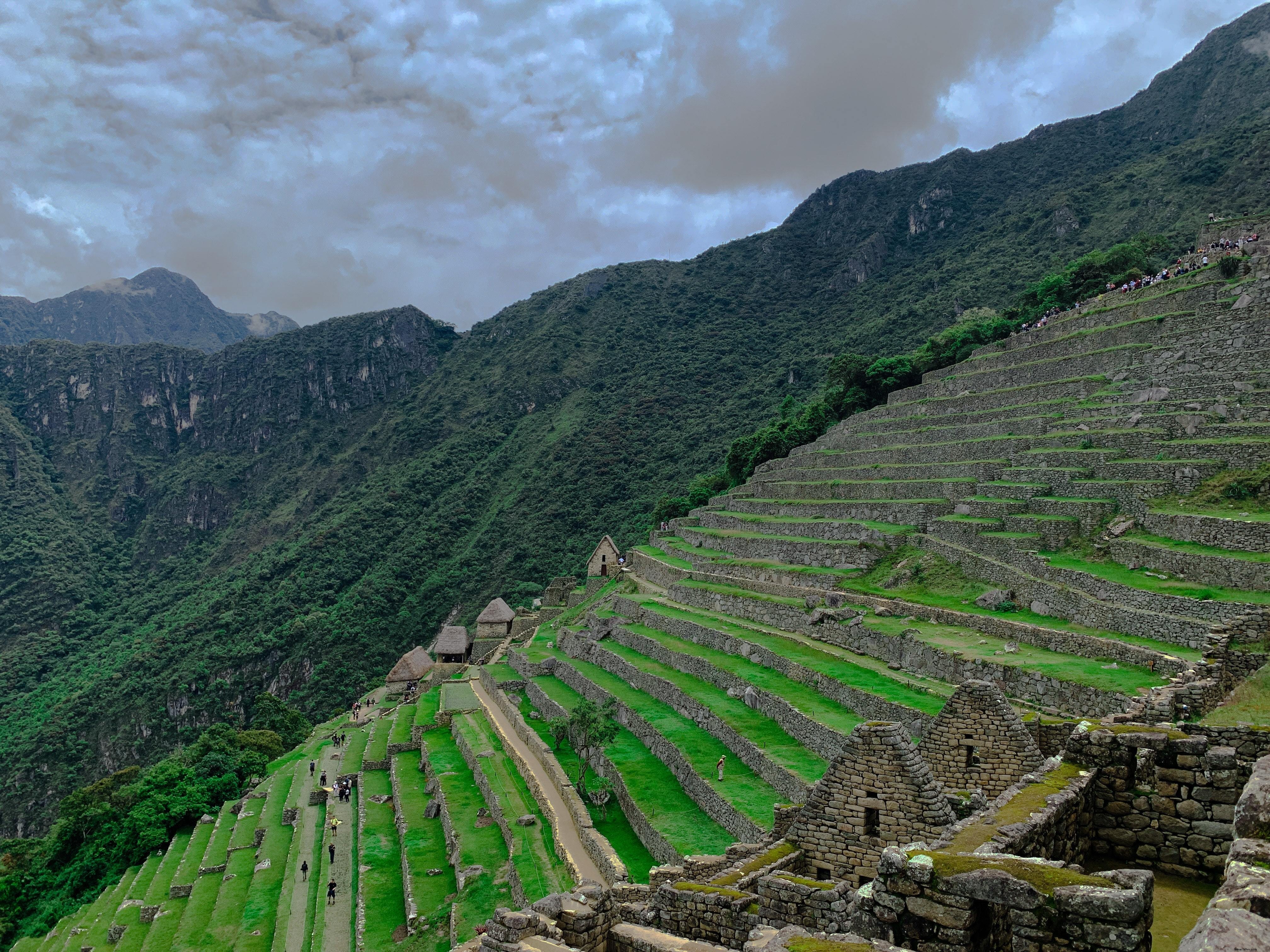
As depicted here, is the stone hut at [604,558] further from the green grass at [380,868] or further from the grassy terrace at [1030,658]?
the grassy terrace at [1030,658]

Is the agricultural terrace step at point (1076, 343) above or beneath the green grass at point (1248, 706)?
above

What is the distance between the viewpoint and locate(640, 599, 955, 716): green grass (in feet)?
45.7

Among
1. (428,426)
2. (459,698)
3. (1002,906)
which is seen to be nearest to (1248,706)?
(1002,906)

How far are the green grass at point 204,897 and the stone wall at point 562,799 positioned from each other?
28.5 feet

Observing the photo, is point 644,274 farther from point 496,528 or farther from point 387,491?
point 496,528

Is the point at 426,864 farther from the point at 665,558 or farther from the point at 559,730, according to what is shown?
the point at 665,558

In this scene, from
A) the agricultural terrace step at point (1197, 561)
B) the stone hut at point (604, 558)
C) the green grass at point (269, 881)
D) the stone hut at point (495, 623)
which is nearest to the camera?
the agricultural terrace step at point (1197, 561)

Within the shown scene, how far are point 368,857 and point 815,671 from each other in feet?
40.3

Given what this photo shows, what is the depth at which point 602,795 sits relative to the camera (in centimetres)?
1664

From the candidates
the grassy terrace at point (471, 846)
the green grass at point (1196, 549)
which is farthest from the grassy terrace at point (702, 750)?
the green grass at point (1196, 549)

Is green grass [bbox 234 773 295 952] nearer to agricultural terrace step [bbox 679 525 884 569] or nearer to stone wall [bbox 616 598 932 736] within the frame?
stone wall [bbox 616 598 932 736]

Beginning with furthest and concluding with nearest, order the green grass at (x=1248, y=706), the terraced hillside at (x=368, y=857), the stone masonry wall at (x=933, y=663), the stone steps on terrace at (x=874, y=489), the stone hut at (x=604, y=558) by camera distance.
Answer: the stone hut at (x=604, y=558), the stone steps on terrace at (x=874, y=489), the terraced hillside at (x=368, y=857), the stone masonry wall at (x=933, y=663), the green grass at (x=1248, y=706)

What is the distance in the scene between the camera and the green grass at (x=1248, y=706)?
570cm

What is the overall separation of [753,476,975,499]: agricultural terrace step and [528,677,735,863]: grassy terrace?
12068 millimetres
